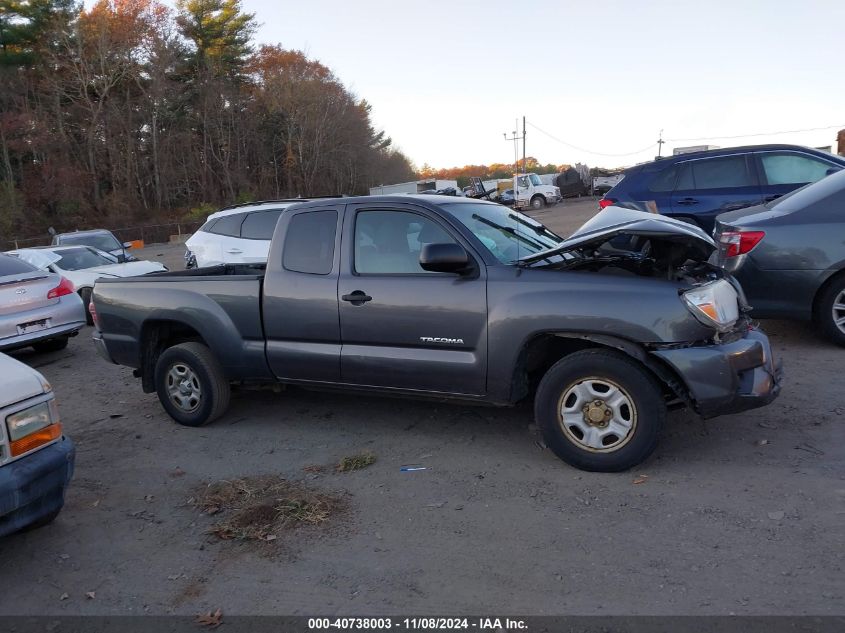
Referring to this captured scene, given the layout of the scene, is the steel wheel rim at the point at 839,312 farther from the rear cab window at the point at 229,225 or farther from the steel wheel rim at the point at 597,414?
the rear cab window at the point at 229,225

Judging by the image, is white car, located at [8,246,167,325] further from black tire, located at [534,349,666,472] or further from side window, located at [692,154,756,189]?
black tire, located at [534,349,666,472]

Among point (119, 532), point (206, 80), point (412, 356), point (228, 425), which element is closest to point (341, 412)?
point (228, 425)

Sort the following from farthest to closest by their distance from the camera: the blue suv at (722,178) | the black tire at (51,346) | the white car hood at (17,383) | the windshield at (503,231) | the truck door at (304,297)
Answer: the black tire at (51,346), the blue suv at (722,178), the truck door at (304,297), the windshield at (503,231), the white car hood at (17,383)

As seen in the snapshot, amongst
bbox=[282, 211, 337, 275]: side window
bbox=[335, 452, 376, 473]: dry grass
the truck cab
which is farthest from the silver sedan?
the truck cab

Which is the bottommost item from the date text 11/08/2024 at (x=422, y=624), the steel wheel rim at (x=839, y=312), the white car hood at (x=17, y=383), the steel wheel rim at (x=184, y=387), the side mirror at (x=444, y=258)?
the date text 11/08/2024 at (x=422, y=624)

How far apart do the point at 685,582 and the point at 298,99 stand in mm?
59743

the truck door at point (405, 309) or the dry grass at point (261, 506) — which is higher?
the truck door at point (405, 309)

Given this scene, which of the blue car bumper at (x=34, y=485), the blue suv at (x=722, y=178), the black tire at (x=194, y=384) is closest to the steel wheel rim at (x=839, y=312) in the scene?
the blue suv at (x=722, y=178)

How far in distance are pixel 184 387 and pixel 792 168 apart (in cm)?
791

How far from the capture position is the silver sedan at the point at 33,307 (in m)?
8.04

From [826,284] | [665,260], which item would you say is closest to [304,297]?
[665,260]

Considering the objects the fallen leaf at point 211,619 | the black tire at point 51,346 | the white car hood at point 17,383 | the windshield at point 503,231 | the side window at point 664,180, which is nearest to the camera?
the fallen leaf at point 211,619

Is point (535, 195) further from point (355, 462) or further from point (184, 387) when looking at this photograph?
point (355, 462)

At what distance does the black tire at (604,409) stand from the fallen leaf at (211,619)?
7.24 feet
